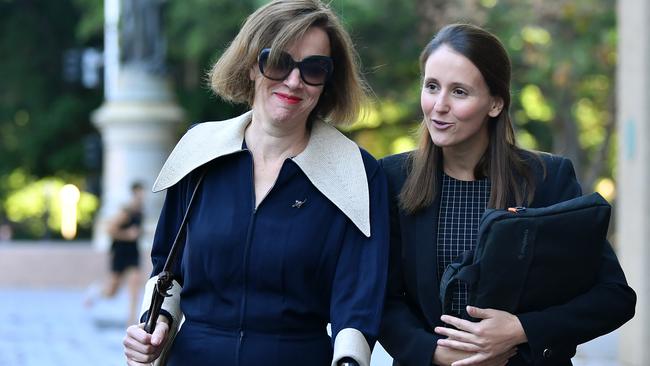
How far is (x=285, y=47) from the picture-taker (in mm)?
3938

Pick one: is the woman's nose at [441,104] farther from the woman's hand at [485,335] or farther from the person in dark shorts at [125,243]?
the person in dark shorts at [125,243]

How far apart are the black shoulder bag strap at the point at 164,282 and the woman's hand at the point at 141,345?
0.05 meters

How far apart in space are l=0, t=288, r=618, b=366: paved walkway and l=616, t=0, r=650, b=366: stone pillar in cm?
68

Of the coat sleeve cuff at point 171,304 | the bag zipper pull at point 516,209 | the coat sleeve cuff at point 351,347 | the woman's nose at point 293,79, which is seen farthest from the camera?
the coat sleeve cuff at point 171,304

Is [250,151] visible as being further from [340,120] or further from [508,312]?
[508,312]

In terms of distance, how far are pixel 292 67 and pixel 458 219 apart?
26.8 inches

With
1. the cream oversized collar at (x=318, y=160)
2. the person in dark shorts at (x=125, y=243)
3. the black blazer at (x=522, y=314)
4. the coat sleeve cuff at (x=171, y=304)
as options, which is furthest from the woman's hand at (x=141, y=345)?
the person in dark shorts at (x=125, y=243)

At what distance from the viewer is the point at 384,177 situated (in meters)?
4.09

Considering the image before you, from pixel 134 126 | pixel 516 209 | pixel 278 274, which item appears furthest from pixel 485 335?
pixel 134 126

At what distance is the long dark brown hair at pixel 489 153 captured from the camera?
3.94m

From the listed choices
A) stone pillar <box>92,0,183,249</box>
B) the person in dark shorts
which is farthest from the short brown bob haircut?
stone pillar <box>92,0,183,249</box>

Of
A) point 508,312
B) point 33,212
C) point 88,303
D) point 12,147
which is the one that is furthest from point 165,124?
point 508,312

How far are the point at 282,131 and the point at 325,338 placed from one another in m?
0.65

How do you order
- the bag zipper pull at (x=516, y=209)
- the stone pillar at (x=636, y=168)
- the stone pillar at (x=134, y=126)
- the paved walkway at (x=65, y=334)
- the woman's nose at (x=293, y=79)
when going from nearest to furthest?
1. the bag zipper pull at (x=516, y=209)
2. the woman's nose at (x=293, y=79)
3. the stone pillar at (x=636, y=168)
4. the paved walkway at (x=65, y=334)
5. the stone pillar at (x=134, y=126)
